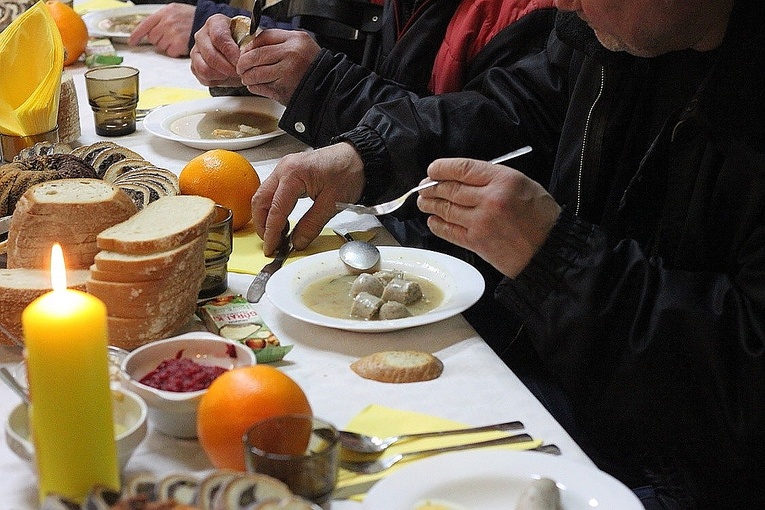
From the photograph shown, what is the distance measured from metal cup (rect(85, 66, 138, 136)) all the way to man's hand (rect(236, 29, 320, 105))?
26 cm

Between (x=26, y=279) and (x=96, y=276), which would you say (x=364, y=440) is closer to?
(x=96, y=276)

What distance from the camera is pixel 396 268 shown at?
60.2 inches

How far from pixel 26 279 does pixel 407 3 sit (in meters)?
1.21

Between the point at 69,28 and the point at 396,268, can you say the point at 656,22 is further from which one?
the point at 69,28

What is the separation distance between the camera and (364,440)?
104cm

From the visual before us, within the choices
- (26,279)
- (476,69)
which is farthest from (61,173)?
(476,69)

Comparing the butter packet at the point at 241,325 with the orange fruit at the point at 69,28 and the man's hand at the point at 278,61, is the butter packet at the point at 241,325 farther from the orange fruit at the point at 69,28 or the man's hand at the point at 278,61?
the orange fruit at the point at 69,28

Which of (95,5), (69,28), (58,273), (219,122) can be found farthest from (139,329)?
(95,5)

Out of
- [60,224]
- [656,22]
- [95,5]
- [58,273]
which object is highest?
[656,22]

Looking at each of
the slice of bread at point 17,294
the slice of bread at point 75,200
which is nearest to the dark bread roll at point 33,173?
the slice of bread at point 75,200

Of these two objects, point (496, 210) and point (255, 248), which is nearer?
point (496, 210)

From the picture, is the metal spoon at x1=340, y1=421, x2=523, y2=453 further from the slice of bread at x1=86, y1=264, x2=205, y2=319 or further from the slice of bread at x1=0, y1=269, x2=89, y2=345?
the slice of bread at x1=0, y1=269, x2=89, y2=345

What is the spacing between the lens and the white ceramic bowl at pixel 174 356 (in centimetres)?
103

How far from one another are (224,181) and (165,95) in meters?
0.94
